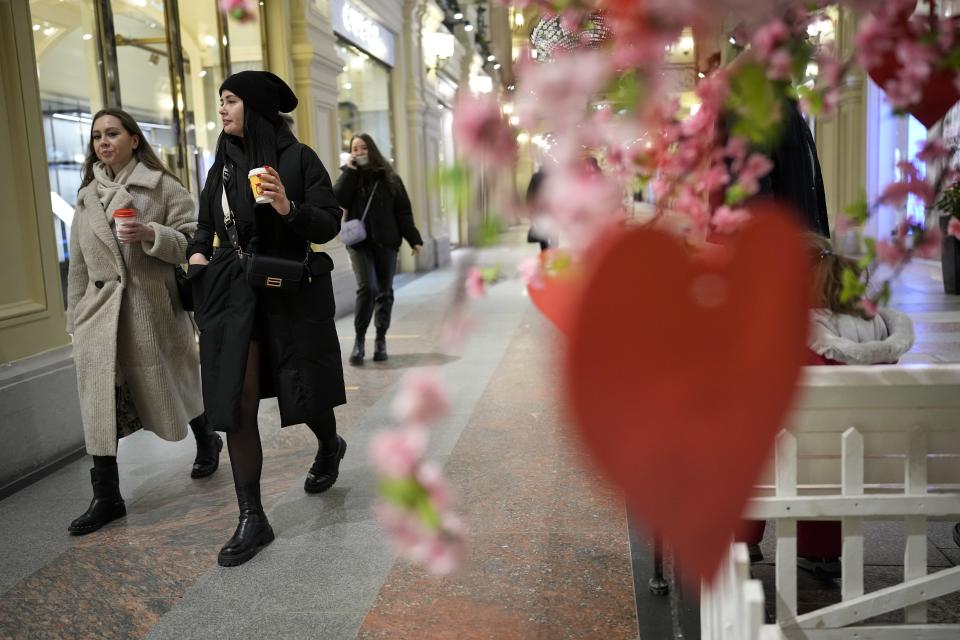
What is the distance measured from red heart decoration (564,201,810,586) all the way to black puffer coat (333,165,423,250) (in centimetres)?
621

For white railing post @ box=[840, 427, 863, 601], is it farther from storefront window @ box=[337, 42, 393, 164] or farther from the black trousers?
storefront window @ box=[337, 42, 393, 164]

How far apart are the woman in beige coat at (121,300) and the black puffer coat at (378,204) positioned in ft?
8.87

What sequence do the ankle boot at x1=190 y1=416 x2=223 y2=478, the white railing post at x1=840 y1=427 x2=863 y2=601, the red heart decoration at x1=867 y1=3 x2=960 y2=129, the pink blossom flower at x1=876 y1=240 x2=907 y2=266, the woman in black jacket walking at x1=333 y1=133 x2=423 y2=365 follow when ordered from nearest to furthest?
the red heart decoration at x1=867 y1=3 x2=960 y2=129 < the pink blossom flower at x1=876 y1=240 x2=907 y2=266 < the white railing post at x1=840 y1=427 x2=863 y2=601 < the ankle boot at x1=190 y1=416 x2=223 y2=478 < the woman in black jacket walking at x1=333 y1=133 x2=423 y2=365

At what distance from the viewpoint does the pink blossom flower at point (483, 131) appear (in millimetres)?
486

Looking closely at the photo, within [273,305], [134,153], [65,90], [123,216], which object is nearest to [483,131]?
[273,305]

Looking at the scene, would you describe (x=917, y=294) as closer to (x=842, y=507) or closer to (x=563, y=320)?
(x=842, y=507)

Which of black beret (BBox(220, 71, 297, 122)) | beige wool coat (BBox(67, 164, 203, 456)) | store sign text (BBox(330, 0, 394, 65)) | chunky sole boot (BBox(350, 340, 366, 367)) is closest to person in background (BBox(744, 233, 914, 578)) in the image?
black beret (BBox(220, 71, 297, 122))

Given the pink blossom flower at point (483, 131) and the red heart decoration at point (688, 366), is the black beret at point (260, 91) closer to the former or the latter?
the pink blossom flower at point (483, 131)

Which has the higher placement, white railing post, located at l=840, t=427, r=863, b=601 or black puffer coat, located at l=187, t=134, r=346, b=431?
black puffer coat, located at l=187, t=134, r=346, b=431

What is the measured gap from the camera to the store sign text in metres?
10.3

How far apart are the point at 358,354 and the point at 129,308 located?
124 inches

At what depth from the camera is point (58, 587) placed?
10.00ft

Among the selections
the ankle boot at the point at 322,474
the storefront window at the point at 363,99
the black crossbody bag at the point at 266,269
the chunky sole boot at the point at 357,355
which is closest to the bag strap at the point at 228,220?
the black crossbody bag at the point at 266,269

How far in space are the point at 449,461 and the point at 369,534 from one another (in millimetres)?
872
